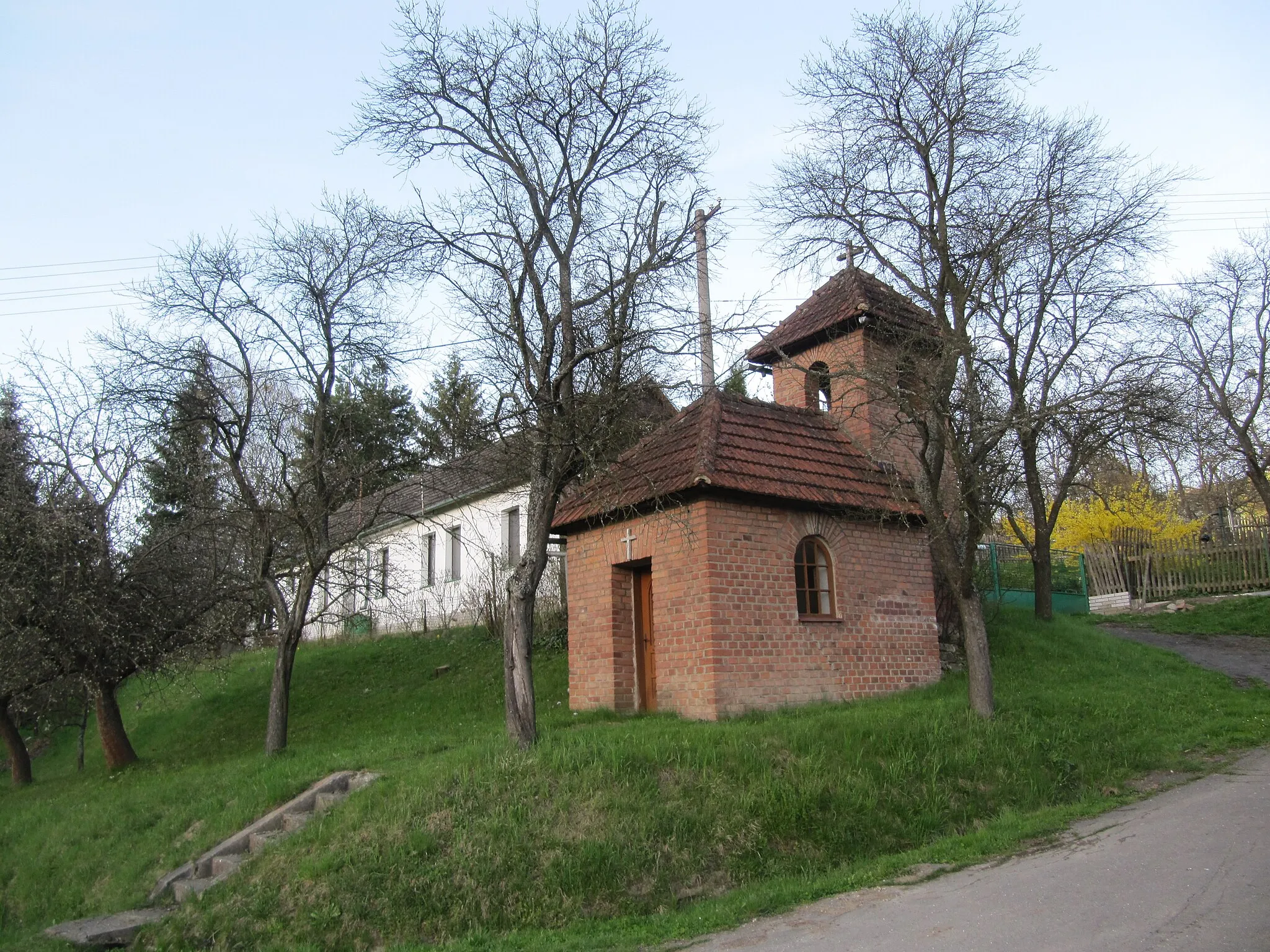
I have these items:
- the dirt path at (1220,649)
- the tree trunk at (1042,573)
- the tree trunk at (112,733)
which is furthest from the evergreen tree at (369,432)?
the dirt path at (1220,649)

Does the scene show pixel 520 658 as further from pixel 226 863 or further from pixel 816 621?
pixel 816 621

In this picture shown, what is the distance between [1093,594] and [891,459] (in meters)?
14.2

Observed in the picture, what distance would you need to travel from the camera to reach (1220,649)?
1866cm

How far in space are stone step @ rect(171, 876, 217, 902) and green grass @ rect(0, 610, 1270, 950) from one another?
434mm

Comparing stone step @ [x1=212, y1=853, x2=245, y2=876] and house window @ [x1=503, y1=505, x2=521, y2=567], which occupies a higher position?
house window @ [x1=503, y1=505, x2=521, y2=567]

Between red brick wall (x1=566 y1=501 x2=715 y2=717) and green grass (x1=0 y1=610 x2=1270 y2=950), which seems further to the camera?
red brick wall (x1=566 y1=501 x2=715 y2=717)

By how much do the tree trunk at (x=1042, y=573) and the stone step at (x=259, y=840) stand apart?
14448 millimetres

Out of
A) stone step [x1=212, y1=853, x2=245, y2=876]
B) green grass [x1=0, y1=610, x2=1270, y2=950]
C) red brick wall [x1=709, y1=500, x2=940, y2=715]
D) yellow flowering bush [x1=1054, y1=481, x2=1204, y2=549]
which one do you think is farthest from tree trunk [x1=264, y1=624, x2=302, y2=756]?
yellow flowering bush [x1=1054, y1=481, x2=1204, y2=549]

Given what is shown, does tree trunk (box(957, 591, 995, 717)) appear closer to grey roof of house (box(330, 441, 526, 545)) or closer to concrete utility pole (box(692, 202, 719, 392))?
concrete utility pole (box(692, 202, 719, 392))

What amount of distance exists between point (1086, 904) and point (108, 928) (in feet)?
28.0

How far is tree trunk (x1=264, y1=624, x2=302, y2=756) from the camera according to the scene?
14.4 m

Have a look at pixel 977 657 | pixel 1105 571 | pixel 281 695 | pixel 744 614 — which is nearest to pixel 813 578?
pixel 744 614

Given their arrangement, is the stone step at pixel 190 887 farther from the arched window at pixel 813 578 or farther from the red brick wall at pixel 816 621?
the arched window at pixel 813 578

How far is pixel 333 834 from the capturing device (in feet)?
30.5
